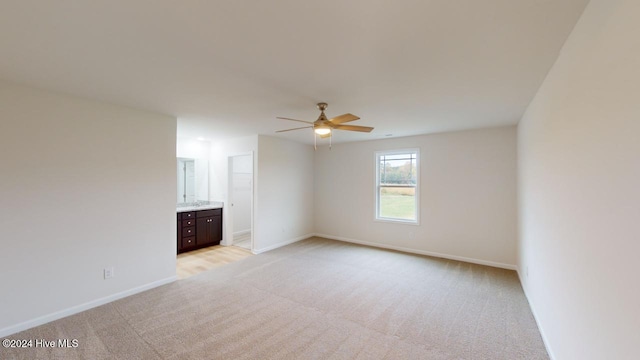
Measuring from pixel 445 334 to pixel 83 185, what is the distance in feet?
14.1

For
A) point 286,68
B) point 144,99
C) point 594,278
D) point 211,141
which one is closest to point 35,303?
point 144,99

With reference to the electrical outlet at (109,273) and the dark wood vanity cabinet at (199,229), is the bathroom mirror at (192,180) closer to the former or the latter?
the dark wood vanity cabinet at (199,229)

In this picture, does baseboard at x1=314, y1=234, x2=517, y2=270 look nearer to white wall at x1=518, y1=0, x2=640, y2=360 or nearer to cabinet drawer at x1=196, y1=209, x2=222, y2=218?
white wall at x1=518, y1=0, x2=640, y2=360

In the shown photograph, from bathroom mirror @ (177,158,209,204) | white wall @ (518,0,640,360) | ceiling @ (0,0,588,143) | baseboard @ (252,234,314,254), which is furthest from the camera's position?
bathroom mirror @ (177,158,209,204)

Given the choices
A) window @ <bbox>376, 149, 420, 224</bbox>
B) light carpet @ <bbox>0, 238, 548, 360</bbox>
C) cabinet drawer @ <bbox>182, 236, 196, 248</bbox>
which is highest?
window @ <bbox>376, 149, 420, 224</bbox>

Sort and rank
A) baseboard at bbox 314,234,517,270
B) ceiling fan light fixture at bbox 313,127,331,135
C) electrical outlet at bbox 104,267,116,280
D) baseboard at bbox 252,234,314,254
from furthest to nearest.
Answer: baseboard at bbox 252,234,314,254 < baseboard at bbox 314,234,517,270 < electrical outlet at bbox 104,267,116,280 < ceiling fan light fixture at bbox 313,127,331,135

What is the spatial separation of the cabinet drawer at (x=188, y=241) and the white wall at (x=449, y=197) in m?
3.27

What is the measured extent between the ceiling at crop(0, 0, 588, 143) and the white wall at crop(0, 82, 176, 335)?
0.36 meters

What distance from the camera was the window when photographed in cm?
531

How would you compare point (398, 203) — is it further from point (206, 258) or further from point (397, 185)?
point (206, 258)

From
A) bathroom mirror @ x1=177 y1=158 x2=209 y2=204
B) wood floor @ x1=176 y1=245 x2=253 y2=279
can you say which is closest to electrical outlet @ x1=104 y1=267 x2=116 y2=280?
wood floor @ x1=176 y1=245 x2=253 y2=279

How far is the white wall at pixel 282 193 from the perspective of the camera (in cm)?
521

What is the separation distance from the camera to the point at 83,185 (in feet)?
9.66

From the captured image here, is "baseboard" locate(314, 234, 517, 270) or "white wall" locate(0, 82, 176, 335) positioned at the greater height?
"white wall" locate(0, 82, 176, 335)
